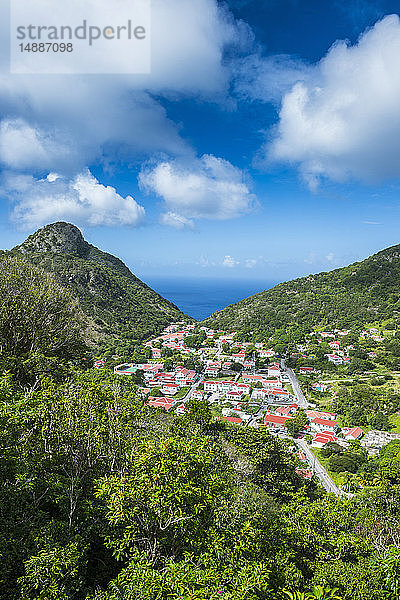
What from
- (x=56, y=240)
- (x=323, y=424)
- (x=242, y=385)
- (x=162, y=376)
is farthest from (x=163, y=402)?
(x=56, y=240)

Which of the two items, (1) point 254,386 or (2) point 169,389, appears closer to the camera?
(2) point 169,389

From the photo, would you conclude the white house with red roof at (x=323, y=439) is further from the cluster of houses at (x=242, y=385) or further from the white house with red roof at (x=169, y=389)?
the white house with red roof at (x=169, y=389)

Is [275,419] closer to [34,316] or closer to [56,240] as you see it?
[34,316]

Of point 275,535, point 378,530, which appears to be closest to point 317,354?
point 378,530

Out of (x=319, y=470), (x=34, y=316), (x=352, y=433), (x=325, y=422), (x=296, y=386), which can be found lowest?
(x=319, y=470)

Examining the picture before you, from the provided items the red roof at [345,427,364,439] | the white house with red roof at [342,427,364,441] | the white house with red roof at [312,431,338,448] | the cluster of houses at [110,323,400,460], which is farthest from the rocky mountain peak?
the red roof at [345,427,364,439]

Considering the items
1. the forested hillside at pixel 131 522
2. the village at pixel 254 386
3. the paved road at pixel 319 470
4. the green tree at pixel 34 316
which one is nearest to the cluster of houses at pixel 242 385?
the village at pixel 254 386

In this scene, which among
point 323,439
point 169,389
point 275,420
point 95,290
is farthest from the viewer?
point 95,290

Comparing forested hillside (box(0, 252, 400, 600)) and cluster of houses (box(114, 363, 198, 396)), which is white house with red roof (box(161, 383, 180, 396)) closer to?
cluster of houses (box(114, 363, 198, 396))
